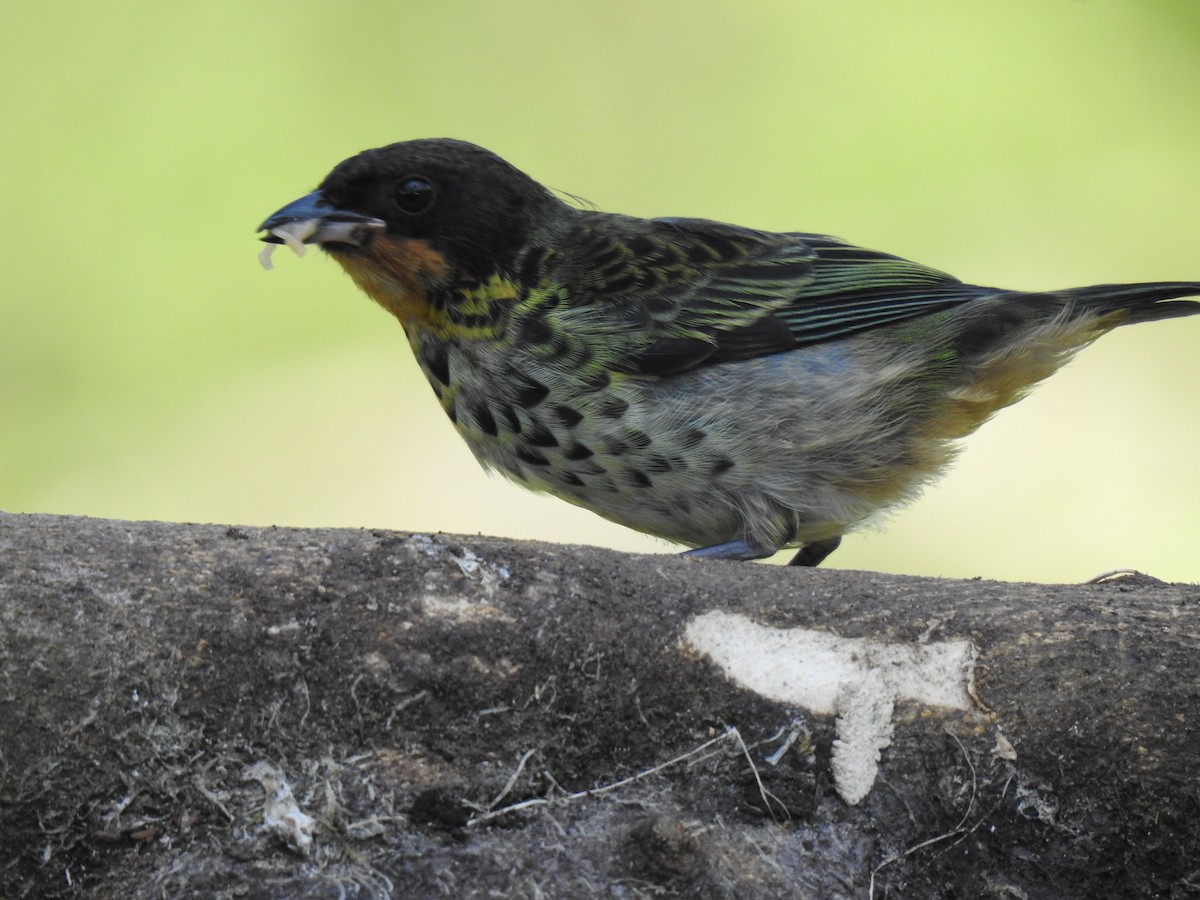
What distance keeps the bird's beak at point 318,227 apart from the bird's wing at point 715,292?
668 millimetres

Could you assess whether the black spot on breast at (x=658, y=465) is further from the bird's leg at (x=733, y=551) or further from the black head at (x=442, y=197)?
the black head at (x=442, y=197)

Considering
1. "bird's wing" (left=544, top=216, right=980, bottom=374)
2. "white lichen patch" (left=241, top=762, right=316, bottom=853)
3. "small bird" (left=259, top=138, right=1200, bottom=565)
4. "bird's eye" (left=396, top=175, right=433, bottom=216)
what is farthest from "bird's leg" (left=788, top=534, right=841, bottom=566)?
"white lichen patch" (left=241, top=762, right=316, bottom=853)

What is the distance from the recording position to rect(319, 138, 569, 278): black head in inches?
173

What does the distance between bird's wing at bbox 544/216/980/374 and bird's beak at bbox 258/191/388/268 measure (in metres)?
0.67

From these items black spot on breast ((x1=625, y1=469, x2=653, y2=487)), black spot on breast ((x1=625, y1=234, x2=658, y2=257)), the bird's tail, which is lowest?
black spot on breast ((x1=625, y1=469, x2=653, y2=487))

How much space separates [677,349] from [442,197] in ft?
3.18

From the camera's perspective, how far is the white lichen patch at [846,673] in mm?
2777

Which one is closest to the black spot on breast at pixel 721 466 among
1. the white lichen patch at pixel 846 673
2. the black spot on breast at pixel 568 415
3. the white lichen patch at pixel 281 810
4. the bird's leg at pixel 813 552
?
the black spot on breast at pixel 568 415

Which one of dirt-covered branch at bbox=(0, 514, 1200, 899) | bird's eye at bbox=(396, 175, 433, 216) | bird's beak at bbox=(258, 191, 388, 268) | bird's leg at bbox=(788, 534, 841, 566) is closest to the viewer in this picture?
dirt-covered branch at bbox=(0, 514, 1200, 899)

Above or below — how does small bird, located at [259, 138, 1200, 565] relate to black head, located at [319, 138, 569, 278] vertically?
below

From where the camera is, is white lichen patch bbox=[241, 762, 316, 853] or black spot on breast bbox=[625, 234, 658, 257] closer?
white lichen patch bbox=[241, 762, 316, 853]

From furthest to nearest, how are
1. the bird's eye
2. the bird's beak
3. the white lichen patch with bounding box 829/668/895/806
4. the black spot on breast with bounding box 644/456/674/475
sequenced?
the bird's eye < the bird's beak < the black spot on breast with bounding box 644/456/674/475 < the white lichen patch with bounding box 829/668/895/806

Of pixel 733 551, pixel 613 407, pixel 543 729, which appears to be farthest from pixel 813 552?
pixel 543 729

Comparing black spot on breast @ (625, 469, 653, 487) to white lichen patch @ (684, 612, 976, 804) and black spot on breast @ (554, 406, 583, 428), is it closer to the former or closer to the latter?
black spot on breast @ (554, 406, 583, 428)
